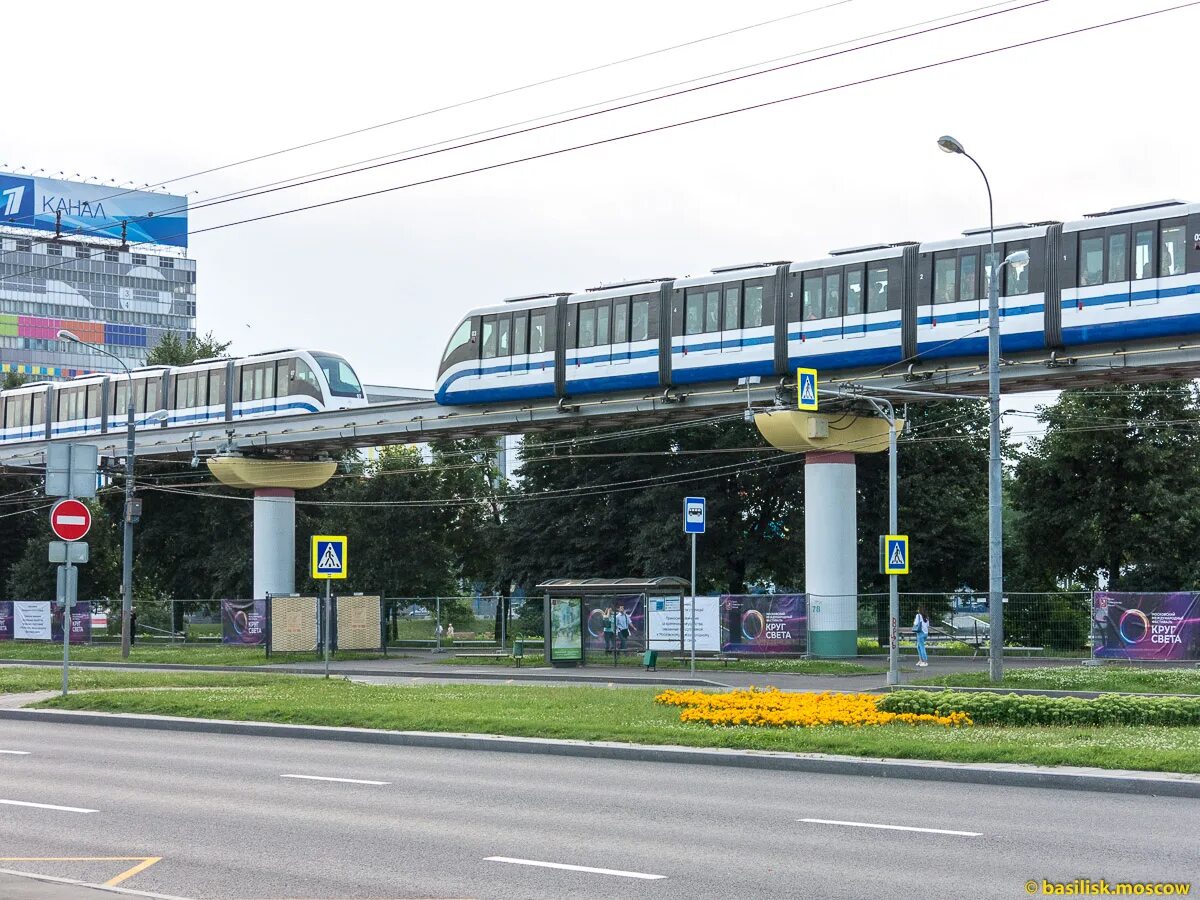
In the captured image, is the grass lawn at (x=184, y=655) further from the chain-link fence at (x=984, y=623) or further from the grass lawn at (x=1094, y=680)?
the grass lawn at (x=1094, y=680)

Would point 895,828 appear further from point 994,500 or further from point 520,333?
point 520,333

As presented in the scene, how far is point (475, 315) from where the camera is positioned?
45969mm

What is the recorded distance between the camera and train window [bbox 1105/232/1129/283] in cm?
3369

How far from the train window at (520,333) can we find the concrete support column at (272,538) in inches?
573

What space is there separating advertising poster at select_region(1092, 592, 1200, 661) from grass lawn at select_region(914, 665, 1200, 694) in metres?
4.24

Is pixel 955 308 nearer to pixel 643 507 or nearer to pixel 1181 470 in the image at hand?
pixel 1181 470

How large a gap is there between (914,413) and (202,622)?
95.9 feet

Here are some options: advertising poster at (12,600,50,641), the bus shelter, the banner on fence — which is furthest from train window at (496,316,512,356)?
advertising poster at (12,600,50,641)

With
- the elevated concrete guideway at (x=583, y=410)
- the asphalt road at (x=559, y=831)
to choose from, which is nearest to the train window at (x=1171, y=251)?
the elevated concrete guideway at (x=583, y=410)

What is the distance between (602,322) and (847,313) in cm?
782

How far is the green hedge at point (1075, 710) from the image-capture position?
718 inches

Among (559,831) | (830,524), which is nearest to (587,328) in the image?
(830,524)

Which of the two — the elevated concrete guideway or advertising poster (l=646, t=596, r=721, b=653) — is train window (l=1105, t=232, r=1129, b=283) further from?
advertising poster (l=646, t=596, r=721, b=653)

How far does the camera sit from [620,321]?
43125 mm
